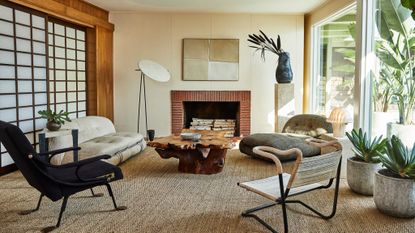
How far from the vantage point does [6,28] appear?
14.9 feet

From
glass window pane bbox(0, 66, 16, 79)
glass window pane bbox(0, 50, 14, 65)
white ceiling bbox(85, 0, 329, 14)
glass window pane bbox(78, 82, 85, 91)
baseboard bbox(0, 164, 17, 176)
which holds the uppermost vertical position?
white ceiling bbox(85, 0, 329, 14)

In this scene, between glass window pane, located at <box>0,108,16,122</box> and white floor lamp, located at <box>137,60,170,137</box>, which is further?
white floor lamp, located at <box>137,60,170,137</box>

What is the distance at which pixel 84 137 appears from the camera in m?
5.22

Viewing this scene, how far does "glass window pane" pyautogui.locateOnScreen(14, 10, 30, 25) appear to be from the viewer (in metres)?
4.73

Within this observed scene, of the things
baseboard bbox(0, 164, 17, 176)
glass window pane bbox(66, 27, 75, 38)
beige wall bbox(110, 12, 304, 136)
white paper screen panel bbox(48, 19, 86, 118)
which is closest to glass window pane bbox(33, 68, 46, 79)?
white paper screen panel bbox(48, 19, 86, 118)

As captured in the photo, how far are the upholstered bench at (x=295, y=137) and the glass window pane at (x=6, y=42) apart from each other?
328cm

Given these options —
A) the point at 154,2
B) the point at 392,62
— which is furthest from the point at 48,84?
the point at 392,62

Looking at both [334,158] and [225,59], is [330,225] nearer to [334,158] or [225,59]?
[334,158]

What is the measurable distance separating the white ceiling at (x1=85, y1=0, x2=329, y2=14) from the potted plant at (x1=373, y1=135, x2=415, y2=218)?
358 cm

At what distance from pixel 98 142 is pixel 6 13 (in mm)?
1900

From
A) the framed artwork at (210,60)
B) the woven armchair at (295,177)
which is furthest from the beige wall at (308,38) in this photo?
the woven armchair at (295,177)

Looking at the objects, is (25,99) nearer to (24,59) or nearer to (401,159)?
(24,59)

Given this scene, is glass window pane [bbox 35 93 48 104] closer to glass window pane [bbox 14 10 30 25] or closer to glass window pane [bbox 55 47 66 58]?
glass window pane [bbox 55 47 66 58]

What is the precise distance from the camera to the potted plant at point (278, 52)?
6.54 m
